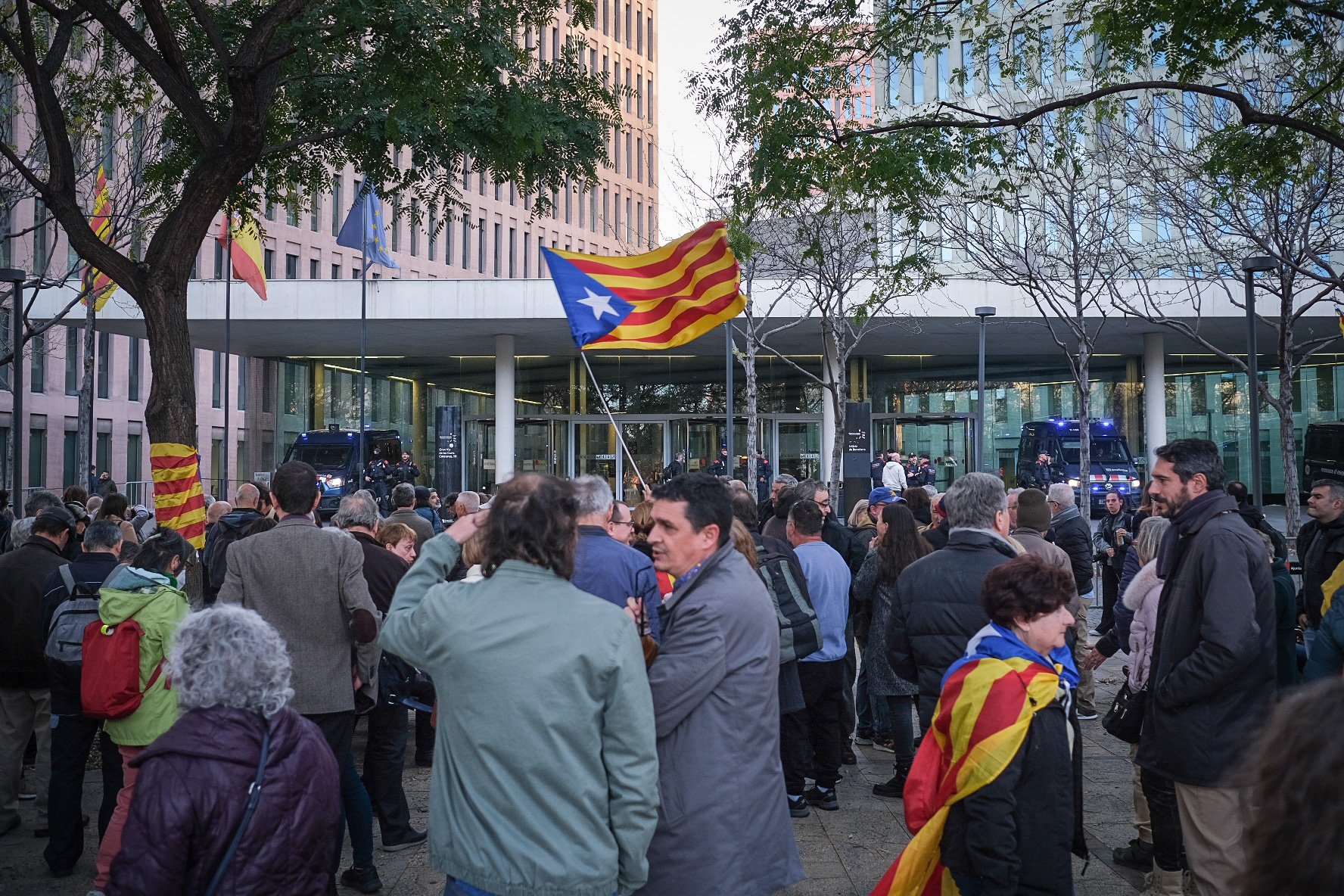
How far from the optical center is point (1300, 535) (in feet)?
31.7

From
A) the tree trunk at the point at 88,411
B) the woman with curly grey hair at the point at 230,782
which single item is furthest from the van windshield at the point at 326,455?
the woman with curly grey hair at the point at 230,782

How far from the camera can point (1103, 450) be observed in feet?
99.9

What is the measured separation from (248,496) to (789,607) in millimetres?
5266

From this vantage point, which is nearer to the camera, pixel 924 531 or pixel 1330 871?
pixel 1330 871

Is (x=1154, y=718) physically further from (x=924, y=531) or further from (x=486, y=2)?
(x=486, y=2)

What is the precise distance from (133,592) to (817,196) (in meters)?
22.2

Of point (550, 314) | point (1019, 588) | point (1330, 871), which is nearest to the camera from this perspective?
point (1330, 871)

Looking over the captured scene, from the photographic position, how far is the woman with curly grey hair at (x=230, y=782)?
2.93 metres

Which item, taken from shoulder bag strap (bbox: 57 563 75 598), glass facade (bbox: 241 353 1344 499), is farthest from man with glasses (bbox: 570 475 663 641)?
glass facade (bbox: 241 353 1344 499)

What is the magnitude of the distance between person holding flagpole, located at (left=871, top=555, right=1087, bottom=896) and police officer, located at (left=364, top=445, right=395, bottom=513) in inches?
993

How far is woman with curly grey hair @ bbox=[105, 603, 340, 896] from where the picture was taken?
2.93 m

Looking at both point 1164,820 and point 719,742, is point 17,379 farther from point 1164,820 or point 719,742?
point 1164,820

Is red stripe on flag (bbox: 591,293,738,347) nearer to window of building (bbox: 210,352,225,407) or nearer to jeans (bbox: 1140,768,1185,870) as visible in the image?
jeans (bbox: 1140,768,1185,870)

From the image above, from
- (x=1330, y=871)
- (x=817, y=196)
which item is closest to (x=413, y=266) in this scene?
(x=817, y=196)
